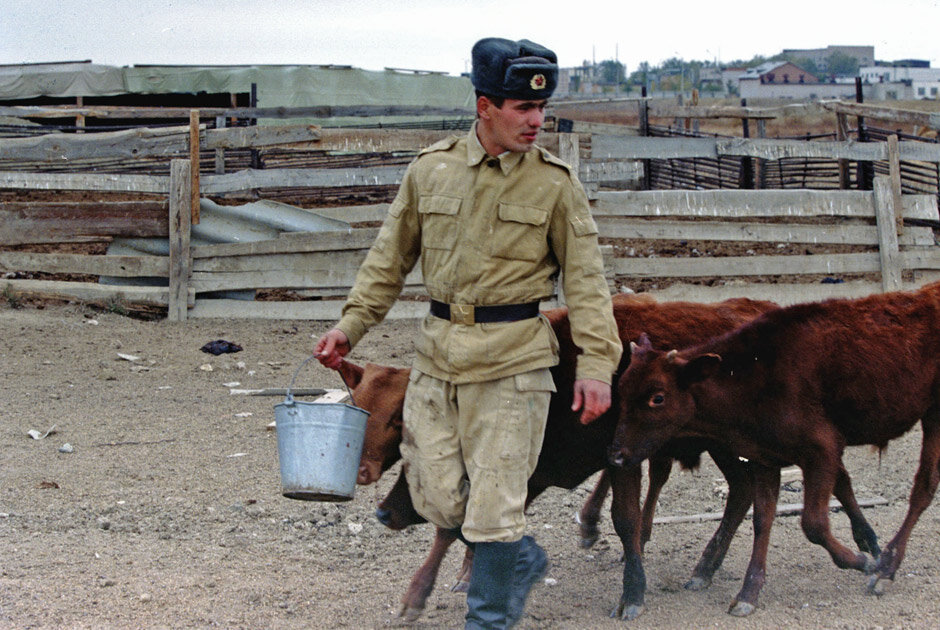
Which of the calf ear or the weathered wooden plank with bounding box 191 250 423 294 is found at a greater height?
the calf ear

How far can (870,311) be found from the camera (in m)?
5.26

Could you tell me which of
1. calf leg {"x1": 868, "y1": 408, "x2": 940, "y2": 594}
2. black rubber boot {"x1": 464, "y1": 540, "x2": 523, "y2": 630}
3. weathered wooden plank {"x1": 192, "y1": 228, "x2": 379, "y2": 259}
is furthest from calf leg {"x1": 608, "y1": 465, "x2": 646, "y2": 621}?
weathered wooden plank {"x1": 192, "y1": 228, "x2": 379, "y2": 259}

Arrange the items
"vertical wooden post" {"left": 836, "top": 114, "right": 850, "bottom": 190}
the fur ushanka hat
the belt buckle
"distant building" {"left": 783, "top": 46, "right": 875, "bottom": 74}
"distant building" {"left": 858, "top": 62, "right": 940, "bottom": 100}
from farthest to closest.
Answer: "distant building" {"left": 783, "top": 46, "right": 875, "bottom": 74} → "distant building" {"left": 858, "top": 62, "right": 940, "bottom": 100} → "vertical wooden post" {"left": 836, "top": 114, "right": 850, "bottom": 190} → the belt buckle → the fur ushanka hat

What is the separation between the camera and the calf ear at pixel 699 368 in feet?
15.6

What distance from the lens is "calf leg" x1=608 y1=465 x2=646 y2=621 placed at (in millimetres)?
4926

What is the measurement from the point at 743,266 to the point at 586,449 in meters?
7.28

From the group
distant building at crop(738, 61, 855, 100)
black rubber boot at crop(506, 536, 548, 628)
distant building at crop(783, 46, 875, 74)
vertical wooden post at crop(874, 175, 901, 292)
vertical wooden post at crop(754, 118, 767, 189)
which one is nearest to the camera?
black rubber boot at crop(506, 536, 548, 628)

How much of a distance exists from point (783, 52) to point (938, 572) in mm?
175406

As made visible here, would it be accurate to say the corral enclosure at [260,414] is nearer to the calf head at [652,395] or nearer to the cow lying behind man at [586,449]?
the cow lying behind man at [586,449]

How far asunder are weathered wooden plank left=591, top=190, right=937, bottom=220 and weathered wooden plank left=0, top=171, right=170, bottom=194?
4.58 meters

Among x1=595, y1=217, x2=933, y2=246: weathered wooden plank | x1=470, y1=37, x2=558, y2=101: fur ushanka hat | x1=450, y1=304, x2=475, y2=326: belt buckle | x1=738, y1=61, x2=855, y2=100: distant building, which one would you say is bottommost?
x1=595, y1=217, x2=933, y2=246: weathered wooden plank

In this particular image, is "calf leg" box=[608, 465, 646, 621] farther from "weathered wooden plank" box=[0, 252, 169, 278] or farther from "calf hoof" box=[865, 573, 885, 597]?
"weathered wooden plank" box=[0, 252, 169, 278]

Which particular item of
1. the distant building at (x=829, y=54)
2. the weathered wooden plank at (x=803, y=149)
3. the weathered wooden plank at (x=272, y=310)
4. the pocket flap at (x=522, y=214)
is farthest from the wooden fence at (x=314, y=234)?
the distant building at (x=829, y=54)

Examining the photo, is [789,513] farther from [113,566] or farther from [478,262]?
[113,566]
